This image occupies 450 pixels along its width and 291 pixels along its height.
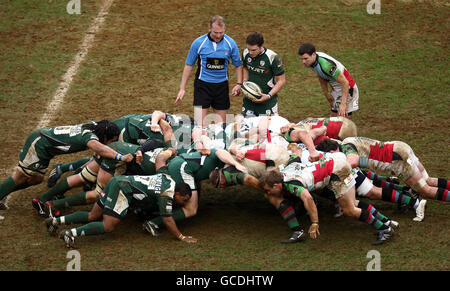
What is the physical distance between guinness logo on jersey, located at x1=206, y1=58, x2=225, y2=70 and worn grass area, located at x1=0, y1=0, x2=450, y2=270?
207 cm

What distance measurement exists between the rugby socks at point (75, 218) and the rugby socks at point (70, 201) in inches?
19.6

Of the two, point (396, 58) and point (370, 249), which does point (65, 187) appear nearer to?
point (370, 249)

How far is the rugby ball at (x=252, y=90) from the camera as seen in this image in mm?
10859

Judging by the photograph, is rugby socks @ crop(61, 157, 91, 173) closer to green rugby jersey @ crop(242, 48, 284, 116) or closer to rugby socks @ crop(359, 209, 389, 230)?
green rugby jersey @ crop(242, 48, 284, 116)

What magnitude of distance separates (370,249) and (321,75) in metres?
3.54

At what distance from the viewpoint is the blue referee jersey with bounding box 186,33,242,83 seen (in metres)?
11.0

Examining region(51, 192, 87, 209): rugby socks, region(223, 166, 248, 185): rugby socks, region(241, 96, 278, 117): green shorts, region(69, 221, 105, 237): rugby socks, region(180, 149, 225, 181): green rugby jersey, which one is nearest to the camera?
region(69, 221, 105, 237): rugby socks

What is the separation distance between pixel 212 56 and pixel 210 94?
65cm

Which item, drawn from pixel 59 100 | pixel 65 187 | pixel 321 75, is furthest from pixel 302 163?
pixel 59 100

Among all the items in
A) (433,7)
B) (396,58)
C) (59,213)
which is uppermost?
(433,7)

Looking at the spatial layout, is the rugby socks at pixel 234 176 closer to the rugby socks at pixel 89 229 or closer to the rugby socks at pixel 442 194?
the rugby socks at pixel 89 229

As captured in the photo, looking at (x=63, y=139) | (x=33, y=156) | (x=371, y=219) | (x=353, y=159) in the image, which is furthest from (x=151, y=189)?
(x=371, y=219)

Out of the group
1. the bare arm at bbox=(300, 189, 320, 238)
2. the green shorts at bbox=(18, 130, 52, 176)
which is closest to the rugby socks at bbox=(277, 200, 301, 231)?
the bare arm at bbox=(300, 189, 320, 238)

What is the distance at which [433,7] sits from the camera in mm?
16688
